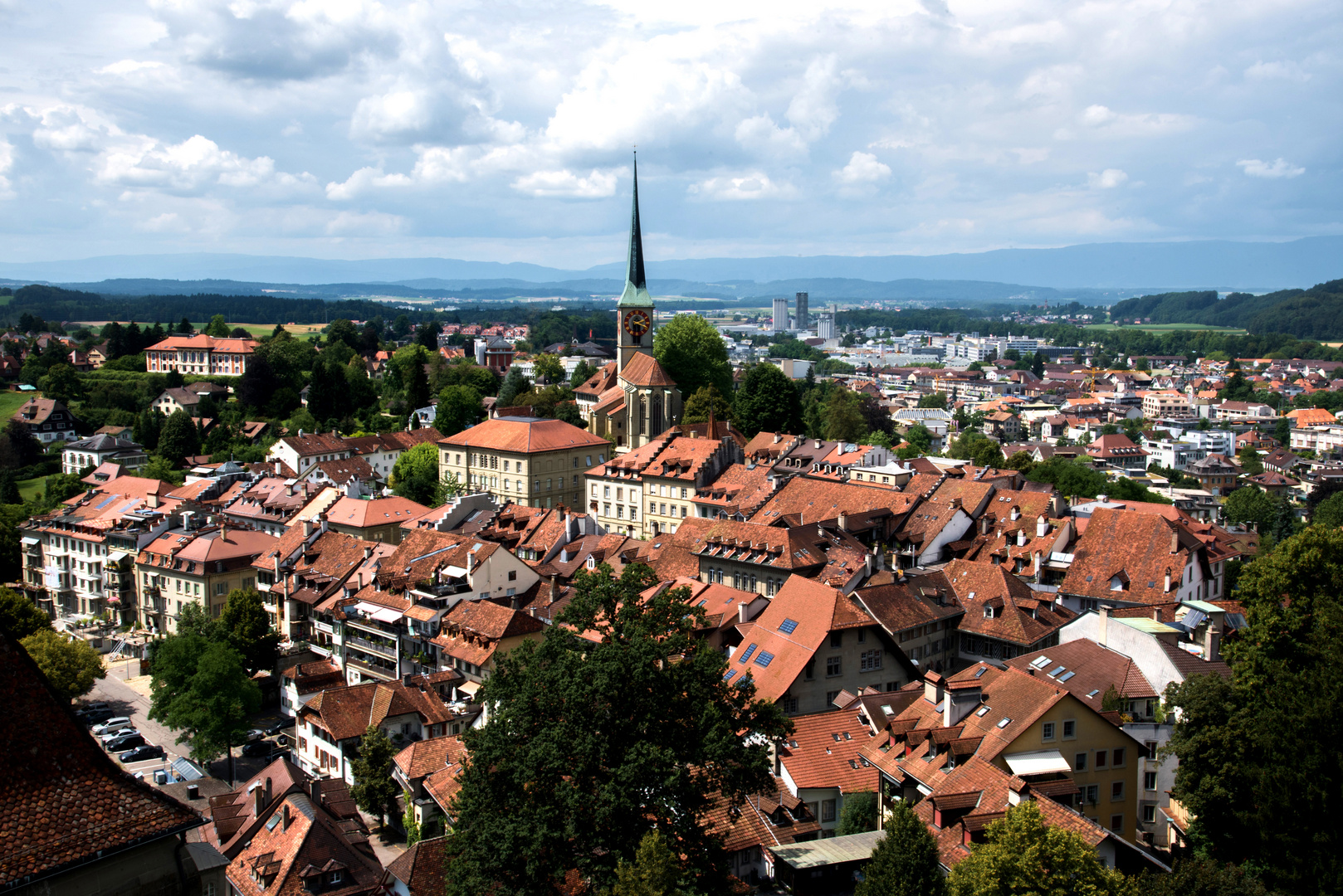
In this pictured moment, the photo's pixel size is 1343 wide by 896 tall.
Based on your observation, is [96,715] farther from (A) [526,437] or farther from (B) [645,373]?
(B) [645,373]

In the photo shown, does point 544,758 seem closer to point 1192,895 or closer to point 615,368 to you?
point 1192,895

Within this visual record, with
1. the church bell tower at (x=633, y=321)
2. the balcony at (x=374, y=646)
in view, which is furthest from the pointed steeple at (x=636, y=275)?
the balcony at (x=374, y=646)

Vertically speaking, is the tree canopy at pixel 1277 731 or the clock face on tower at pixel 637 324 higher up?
the clock face on tower at pixel 637 324

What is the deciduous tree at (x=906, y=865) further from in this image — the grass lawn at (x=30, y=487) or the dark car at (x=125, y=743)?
the grass lawn at (x=30, y=487)

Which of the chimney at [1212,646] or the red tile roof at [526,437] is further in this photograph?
the red tile roof at [526,437]

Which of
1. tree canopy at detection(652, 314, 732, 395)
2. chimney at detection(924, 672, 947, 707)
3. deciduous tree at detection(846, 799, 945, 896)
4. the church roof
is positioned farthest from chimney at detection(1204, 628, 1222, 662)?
tree canopy at detection(652, 314, 732, 395)

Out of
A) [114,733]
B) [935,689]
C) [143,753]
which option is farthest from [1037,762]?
[114,733]

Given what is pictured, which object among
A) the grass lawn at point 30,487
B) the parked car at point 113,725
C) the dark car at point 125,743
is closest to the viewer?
the dark car at point 125,743
